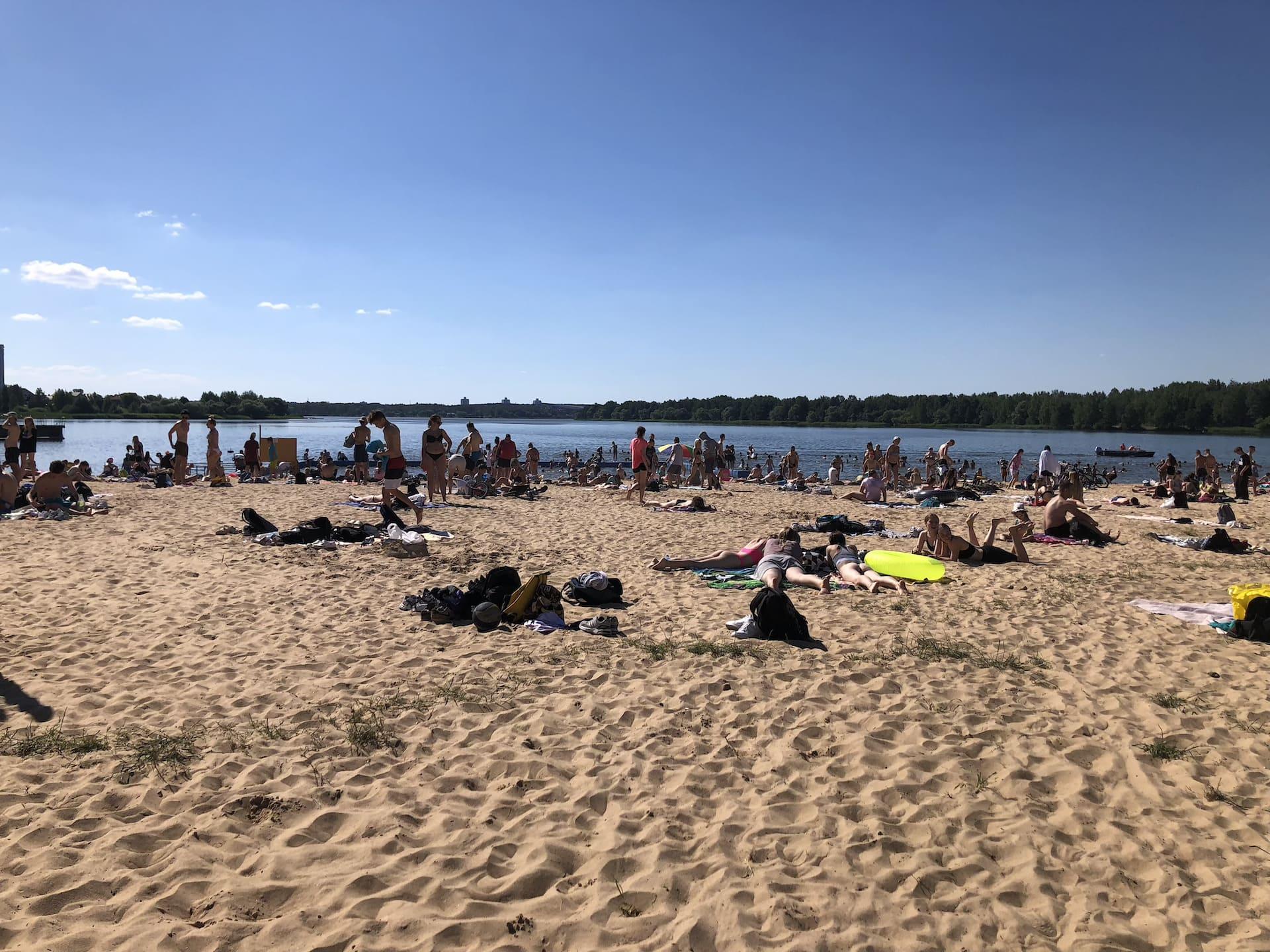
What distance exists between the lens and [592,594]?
721 cm

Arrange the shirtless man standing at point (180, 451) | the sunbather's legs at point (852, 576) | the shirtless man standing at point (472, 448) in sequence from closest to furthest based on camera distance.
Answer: the sunbather's legs at point (852, 576) → the shirtless man standing at point (180, 451) → the shirtless man standing at point (472, 448)

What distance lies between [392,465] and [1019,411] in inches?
5051

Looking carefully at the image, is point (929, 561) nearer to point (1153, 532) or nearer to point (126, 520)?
point (1153, 532)

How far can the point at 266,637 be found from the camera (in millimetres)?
5859

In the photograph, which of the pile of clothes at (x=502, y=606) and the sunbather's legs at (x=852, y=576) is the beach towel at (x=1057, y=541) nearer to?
the sunbather's legs at (x=852, y=576)

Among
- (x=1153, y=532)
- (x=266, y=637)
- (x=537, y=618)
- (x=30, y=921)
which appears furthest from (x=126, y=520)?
(x=1153, y=532)

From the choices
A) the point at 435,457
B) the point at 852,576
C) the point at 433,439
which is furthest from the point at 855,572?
the point at 435,457

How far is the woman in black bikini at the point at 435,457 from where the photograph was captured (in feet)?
47.4

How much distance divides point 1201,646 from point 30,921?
790cm

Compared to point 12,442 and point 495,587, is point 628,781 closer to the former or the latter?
point 495,587

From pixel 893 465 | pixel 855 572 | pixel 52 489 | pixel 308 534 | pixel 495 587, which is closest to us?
pixel 495 587

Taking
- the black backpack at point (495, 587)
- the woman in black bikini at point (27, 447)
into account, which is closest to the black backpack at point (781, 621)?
the black backpack at point (495, 587)

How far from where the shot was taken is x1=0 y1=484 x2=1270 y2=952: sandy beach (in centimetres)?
268

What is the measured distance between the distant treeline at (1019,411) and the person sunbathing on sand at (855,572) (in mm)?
107197
